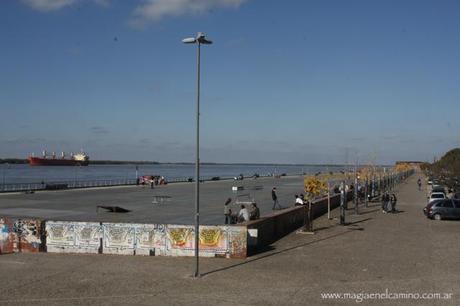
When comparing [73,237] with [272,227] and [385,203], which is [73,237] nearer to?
[272,227]

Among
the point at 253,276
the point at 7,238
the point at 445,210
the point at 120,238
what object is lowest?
the point at 253,276

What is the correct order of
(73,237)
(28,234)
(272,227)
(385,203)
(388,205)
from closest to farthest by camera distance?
1. (73,237)
2. (28,234)
3. (272,227)
4. (385,203)
5. (388,205)

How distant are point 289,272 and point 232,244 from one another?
3277 millimetres

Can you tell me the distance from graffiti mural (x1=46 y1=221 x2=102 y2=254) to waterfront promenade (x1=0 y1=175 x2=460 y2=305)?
2.12 ft

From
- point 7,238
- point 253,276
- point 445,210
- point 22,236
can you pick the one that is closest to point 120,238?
point 22,236

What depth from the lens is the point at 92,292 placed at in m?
14.7

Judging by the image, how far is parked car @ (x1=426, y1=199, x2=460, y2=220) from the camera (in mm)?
34312

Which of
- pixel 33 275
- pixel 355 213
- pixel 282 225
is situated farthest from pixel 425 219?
pixel 33 275

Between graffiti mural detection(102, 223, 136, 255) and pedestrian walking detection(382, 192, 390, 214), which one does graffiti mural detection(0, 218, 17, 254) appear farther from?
pedestrian walking detection(382, 192, 390, 214)

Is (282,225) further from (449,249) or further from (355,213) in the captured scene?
(355,213)

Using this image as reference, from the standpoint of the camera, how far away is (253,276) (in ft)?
55.2

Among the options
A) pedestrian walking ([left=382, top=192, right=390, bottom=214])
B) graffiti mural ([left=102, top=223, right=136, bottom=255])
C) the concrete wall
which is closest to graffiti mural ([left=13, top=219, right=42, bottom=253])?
the concrete wall

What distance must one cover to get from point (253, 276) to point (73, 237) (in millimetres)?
8325

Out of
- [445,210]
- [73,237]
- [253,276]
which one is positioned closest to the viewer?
[253,276]
